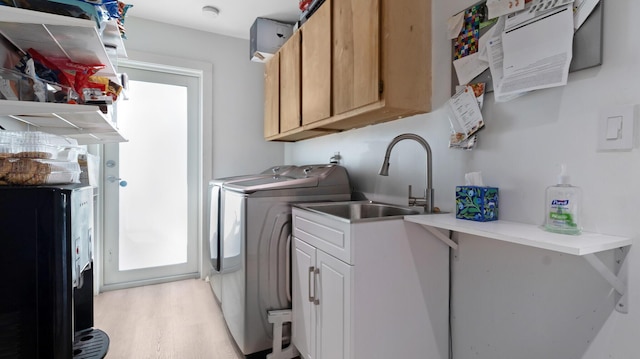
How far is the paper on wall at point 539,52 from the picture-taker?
1048mm

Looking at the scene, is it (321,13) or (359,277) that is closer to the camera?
(359,277)

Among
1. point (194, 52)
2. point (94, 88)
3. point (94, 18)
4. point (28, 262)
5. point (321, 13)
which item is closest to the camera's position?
point (28, 262)

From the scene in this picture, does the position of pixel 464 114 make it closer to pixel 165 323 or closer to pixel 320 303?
pixel 320 303

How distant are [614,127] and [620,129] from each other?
2 cm

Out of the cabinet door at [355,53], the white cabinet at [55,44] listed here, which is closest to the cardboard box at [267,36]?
the cabinet door at [355,53]

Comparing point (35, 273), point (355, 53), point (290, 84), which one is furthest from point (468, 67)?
point (35, 273)

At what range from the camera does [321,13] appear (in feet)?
6.43

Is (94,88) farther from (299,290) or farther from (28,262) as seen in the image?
(299,290)

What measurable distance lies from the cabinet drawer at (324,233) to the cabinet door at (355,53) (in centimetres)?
64

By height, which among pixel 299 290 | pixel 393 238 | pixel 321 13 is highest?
pixel 321 13

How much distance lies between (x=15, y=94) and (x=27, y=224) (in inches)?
27.4

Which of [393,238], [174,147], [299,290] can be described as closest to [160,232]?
[174,147]

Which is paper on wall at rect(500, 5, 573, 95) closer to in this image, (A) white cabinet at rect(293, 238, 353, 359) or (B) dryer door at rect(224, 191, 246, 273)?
(A) white cabinet at rect(293, 238, 353, 359)

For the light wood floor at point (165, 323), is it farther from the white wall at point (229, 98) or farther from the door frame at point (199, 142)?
the white wall at point (229, 98)
